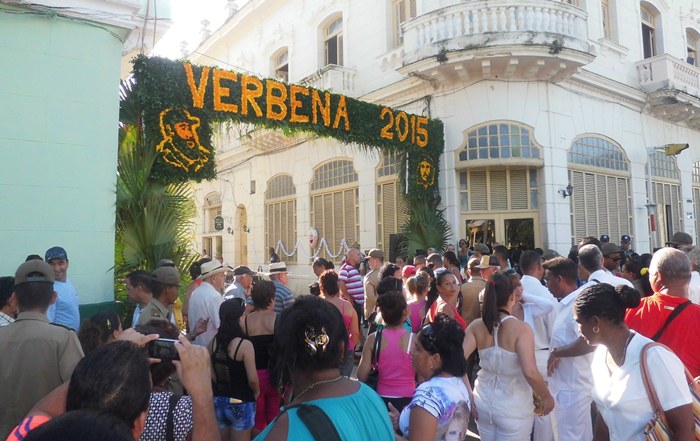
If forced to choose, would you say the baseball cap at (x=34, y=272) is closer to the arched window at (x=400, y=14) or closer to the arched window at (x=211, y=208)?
the arched window at (x=400, y=14)

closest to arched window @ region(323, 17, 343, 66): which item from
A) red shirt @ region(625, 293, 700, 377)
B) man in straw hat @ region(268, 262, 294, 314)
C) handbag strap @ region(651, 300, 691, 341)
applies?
man in straw hat @ region(268, 262, 294, 314)

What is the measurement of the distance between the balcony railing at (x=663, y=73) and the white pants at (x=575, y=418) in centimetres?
1365

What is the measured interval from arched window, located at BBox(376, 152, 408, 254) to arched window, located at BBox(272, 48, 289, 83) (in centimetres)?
715

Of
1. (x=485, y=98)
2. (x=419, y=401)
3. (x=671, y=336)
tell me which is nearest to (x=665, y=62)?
(x=485, y=98)

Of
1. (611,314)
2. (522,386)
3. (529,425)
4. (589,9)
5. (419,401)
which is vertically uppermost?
(589,9)

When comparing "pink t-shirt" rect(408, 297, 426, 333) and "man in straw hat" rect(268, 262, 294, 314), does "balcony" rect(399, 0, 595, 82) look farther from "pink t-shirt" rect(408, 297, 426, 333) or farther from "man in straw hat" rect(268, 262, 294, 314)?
"pink t-shirt" rect(408, 297, 426, 333)

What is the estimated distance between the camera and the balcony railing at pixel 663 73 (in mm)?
14008

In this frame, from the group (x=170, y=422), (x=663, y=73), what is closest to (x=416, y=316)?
(x=170, y=422)

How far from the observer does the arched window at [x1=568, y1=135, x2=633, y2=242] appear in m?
12.5

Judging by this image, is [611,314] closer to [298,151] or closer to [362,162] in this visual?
[362,162]

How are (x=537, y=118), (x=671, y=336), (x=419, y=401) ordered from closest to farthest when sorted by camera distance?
(x=419, y=401) → (x=671, y=336) → (x=537, y=118)

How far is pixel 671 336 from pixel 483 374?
118 cm

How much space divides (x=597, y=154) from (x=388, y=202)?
5.88 meters

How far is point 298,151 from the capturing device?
54.7ft
